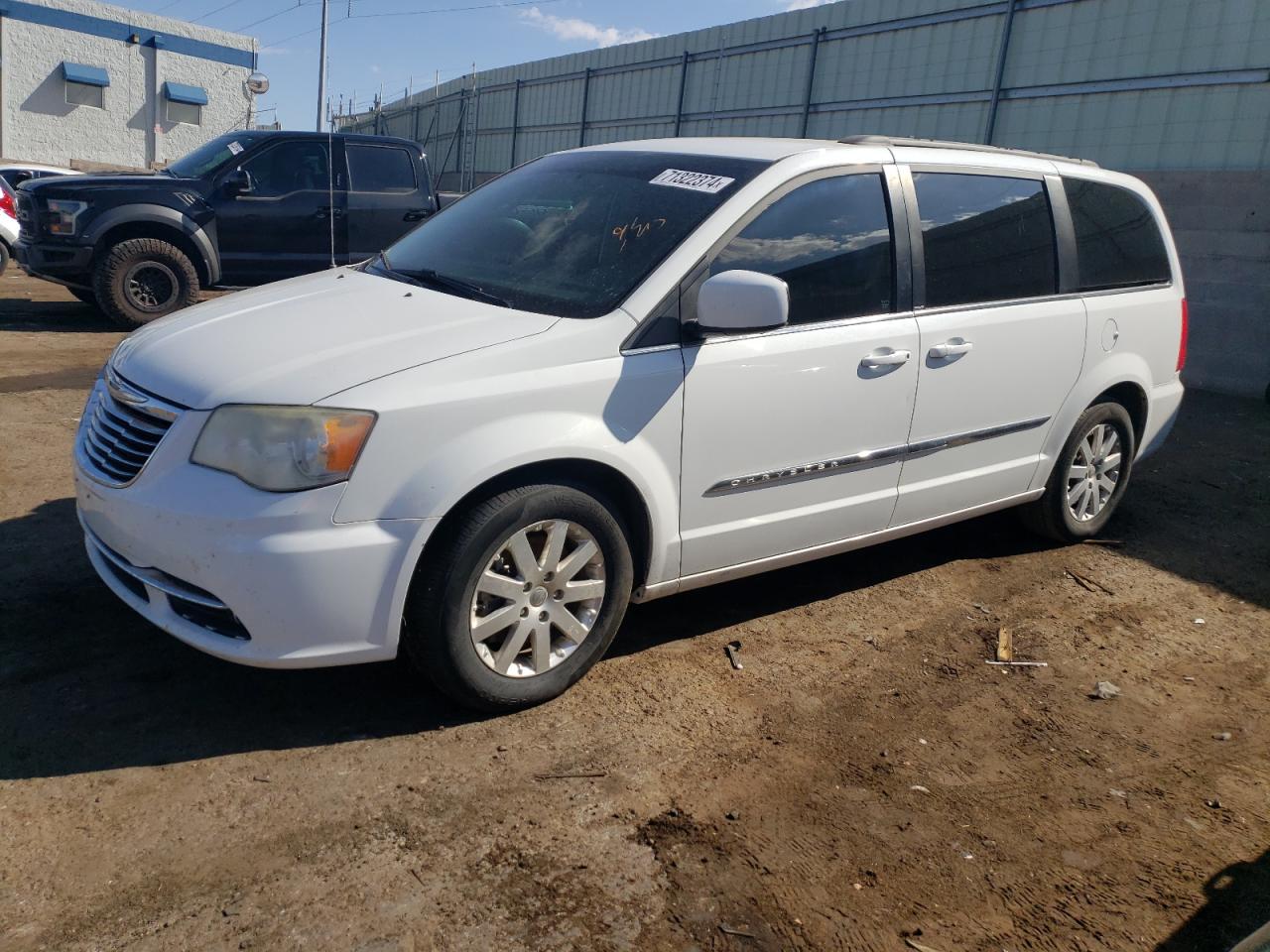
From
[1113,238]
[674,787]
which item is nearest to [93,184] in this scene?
[1113,238]

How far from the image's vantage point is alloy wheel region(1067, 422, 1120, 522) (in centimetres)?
509

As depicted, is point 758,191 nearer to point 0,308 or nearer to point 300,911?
point 300,911

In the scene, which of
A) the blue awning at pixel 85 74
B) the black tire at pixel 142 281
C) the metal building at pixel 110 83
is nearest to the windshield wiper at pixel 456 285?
the black tire at pixel 142 281

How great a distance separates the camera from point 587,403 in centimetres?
320

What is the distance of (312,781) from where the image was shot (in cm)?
288

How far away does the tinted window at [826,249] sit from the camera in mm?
3633

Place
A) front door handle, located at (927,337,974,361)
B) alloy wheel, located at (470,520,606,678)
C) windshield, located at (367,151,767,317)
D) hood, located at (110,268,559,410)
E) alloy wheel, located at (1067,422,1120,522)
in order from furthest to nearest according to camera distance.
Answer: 1. alloy wheel, located at (1067,422,1120,522)
2. front door handle, located at (927,337,974,361)
3. windshield, located at (367,151,767,317)
4. alloy wheel, located at (470,520,606,678)
5. hood, located at (110,268,559,410)

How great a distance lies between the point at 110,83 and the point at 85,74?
34.1 inches

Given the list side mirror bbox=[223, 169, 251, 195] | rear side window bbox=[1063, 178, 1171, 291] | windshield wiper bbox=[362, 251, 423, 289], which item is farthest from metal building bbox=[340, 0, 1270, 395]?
windshield wiper bbox=[362, 251, 423, 289]

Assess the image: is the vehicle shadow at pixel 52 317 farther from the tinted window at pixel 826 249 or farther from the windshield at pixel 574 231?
the tinted window at pixel 826 249

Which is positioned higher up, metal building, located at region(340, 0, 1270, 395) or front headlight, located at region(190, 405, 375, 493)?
metal building, located at region(340, 0, 1270, 395)

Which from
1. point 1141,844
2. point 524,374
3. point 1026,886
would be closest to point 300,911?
point 524,374

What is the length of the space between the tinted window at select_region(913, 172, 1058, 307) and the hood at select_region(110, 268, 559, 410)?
177 centimetres

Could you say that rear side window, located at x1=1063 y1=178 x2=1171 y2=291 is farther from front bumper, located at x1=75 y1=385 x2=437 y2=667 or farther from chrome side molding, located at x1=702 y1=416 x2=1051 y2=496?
front bumper, located at x1=75 y1=385 x2=437 y2=667
